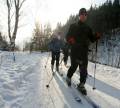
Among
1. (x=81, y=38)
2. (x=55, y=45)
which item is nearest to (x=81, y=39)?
(x=81, y=38)

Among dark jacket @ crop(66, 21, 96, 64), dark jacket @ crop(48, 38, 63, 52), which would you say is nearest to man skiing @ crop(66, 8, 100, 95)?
dark jacket @ crop(66, 21, 96, 64)

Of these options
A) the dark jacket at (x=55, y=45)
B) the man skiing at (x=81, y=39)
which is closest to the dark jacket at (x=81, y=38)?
the man skiing at (x=81, y=39)

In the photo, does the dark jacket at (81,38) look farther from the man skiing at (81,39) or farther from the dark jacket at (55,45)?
the dark jacket at (55,45)

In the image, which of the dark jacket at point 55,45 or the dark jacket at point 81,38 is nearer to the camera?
the dark jacket at point 81,38

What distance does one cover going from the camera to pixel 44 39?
6062 cm

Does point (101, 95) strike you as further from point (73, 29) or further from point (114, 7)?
point (114, 7)

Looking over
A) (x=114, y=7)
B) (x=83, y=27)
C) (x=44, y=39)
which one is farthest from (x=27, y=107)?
(x=114, y=7)

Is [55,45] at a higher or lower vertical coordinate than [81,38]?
lower

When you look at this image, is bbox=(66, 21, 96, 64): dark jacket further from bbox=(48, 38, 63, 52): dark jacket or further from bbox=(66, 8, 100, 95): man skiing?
bbox=(48, 38, 63, 52): dark jacket

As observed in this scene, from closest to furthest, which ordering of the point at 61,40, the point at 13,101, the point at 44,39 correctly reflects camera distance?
the point at 13,101
the point at 61,40
the point at 44,39

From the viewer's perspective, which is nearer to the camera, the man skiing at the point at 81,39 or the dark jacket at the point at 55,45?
the man skiing at the point at 81,39

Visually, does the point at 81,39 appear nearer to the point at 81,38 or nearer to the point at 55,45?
the point at 81,38

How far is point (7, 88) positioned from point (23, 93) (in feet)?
2.31

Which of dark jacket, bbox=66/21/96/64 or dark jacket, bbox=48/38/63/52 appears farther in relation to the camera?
dark jacket, bbox=48/38/63/52
